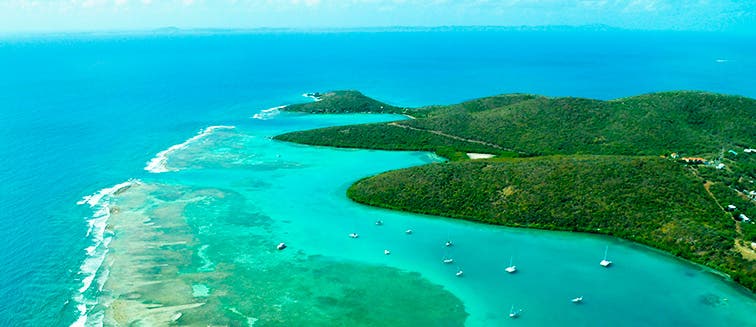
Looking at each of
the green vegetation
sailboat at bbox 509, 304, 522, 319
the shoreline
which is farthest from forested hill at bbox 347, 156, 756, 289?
A: the green vegetation

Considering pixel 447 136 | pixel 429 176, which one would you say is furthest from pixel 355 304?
pixel 447 136

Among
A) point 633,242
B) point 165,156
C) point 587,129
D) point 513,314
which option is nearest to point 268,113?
point 165,156

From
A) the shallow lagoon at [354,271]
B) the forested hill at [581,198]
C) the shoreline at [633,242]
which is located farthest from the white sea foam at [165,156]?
the shoreline at [633,242]

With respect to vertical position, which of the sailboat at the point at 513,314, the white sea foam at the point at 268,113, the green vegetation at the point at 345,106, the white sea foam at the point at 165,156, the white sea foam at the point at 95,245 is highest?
the green vegetation at the point at 345,106

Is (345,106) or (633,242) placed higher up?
(345,106)

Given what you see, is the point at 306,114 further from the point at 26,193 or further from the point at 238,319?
the point at 238,319

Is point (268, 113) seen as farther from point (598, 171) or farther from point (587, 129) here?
point (598, 171)

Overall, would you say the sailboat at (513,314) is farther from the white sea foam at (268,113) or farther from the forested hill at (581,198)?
the white sea foam at (268,113)
